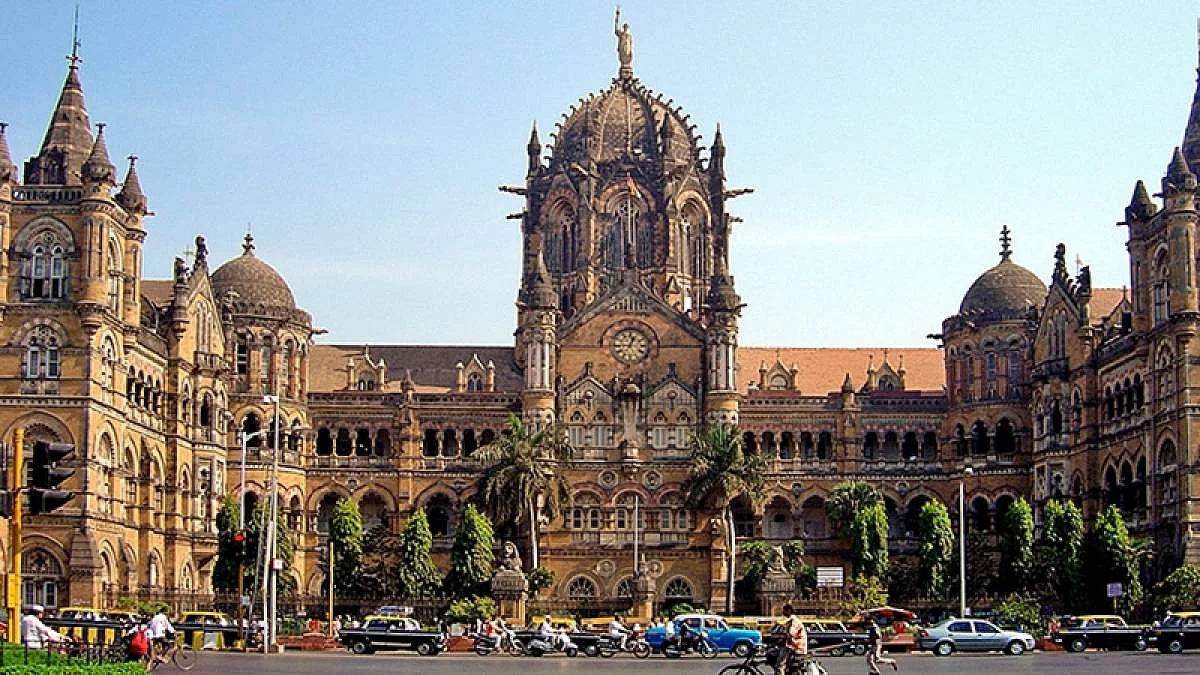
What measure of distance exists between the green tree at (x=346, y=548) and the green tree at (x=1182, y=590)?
42.1 m

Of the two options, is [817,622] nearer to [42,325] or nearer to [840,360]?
[42,325]

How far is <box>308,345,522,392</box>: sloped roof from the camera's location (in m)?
115

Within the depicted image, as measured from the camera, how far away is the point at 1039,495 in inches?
4028

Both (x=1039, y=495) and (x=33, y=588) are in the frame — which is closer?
(x=33, y=588)

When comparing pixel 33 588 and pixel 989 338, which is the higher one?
pixel 989 338

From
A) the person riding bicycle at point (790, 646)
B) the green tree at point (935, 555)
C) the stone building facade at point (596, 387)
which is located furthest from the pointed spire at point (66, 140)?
the person riding bicycle at point (790, 646)

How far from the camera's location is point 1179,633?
6569 cm

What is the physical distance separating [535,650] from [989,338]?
49.6 meters

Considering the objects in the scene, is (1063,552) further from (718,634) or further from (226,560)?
(226,560)

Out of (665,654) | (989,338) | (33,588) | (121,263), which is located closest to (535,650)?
(665,654)

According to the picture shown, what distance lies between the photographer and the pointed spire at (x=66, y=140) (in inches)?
3460

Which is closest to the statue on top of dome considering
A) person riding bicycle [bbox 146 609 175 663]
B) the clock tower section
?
the clock tower section

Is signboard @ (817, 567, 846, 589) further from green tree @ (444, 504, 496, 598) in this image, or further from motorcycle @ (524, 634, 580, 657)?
motorcycle @ (524, 634, 580, 657)

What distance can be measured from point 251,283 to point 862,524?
37.9m
